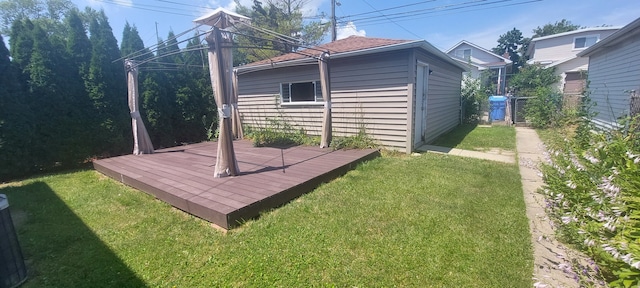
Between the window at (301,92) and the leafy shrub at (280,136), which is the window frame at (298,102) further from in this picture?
the leafy shrub at (280,136)

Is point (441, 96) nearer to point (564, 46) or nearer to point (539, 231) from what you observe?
point (539, 231)

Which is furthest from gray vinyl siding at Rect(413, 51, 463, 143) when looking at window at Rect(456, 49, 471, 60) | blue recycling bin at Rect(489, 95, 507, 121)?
window at Rect(456, 49, 471, 60)

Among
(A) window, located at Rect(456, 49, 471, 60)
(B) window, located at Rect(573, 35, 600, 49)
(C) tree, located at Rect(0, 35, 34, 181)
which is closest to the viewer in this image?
(C) tree, located at Rect(0, 35, 34, 181)

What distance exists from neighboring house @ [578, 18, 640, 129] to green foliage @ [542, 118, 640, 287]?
4027 mm

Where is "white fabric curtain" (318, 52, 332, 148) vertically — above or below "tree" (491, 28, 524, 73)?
below

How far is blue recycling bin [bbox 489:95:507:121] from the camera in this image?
12.0m

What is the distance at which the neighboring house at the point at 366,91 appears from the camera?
6.00 metres

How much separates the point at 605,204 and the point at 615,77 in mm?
8772

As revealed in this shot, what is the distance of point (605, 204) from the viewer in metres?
2.03

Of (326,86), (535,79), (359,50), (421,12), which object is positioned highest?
(421,12)

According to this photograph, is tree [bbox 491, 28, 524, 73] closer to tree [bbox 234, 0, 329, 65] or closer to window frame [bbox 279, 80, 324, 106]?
tree [bbox 234, 0, 329, 65]

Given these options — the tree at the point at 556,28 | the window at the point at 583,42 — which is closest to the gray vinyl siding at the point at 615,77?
the window at the point at 583,42

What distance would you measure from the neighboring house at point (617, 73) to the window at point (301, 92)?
6.13 metres

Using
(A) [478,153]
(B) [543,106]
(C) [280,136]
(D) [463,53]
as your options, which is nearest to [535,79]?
(D) [463,53]
